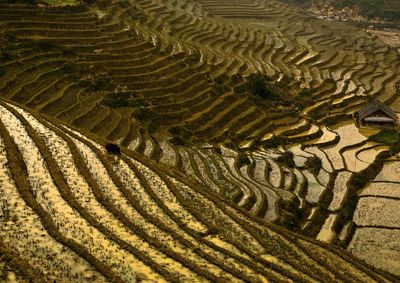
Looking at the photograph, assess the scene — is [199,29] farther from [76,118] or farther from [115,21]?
[76,118]

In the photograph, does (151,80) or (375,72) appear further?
(375,72)

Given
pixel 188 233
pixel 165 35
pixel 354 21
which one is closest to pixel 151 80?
pixel 165 35

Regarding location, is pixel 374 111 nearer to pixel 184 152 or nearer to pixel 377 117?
pixel 377 117

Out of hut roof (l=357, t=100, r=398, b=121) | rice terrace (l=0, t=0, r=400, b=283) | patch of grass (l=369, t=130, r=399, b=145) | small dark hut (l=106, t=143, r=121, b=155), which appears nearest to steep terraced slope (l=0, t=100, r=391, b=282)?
rice terrace (l=0, t=0, r=400, b=283)

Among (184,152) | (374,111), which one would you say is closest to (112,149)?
(184,152)

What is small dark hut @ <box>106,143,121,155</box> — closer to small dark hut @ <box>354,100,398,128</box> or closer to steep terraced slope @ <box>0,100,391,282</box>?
steep terraced slope @ <box>0,100,391,282</box>

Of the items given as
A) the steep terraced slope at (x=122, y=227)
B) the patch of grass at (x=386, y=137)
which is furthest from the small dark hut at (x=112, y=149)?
the patch of grass at (x=386, y=137)
